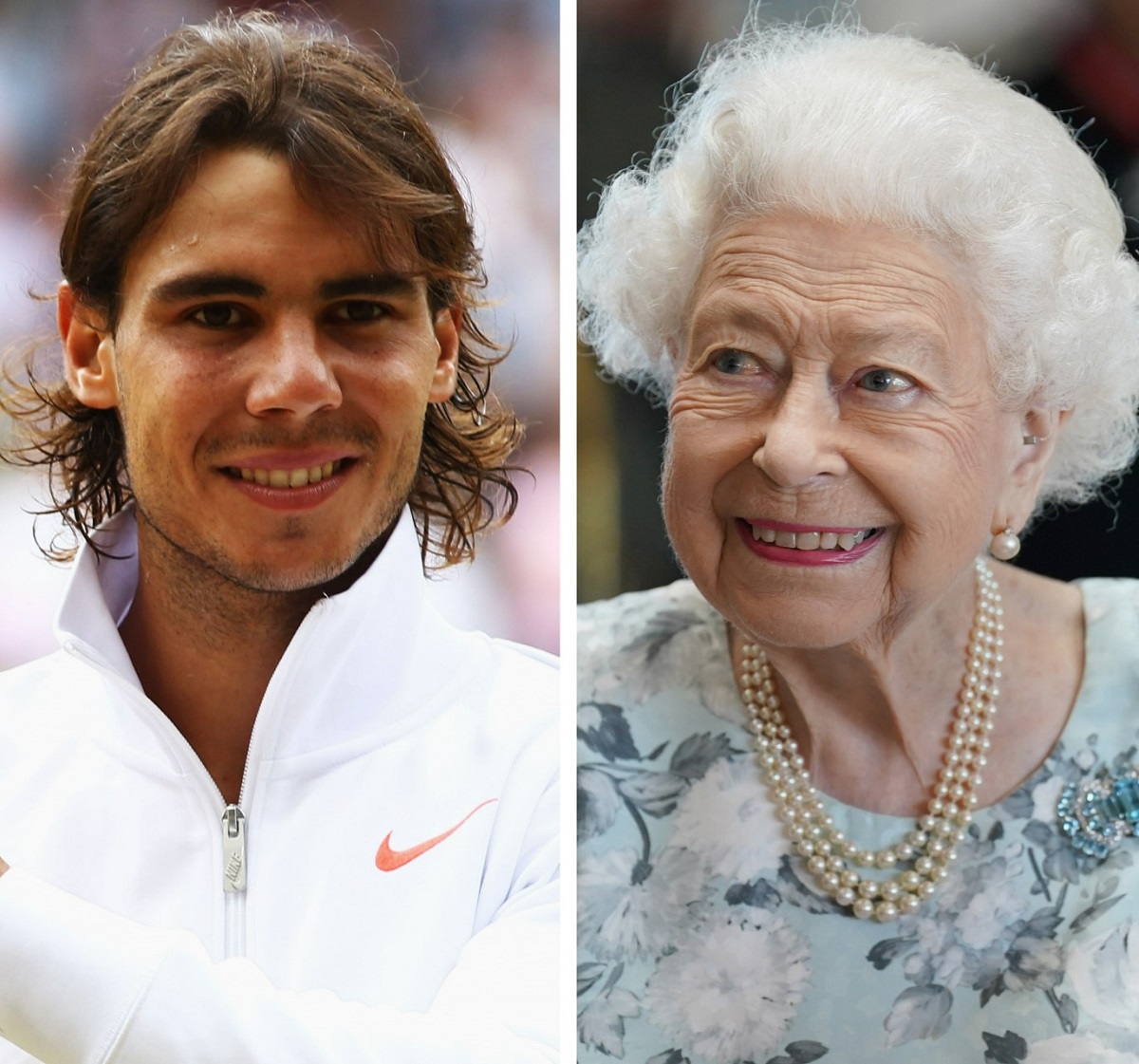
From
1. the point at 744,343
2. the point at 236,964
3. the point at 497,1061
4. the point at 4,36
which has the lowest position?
the point at 497,1061

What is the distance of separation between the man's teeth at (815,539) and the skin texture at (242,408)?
17.7 inches

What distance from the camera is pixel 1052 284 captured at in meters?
1.51

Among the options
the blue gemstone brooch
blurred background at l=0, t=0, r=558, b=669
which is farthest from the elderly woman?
blurred background at l=0, t=0, r=558, b=669

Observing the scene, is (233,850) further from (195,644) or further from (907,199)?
(907,199)

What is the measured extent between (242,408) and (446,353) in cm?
25

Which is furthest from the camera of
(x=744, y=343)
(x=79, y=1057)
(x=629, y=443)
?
(x=629, y=443)

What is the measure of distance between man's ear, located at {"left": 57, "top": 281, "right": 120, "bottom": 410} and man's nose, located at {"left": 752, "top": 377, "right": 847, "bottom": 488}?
753 millimetres

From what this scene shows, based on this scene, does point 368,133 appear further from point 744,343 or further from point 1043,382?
point 1043,382

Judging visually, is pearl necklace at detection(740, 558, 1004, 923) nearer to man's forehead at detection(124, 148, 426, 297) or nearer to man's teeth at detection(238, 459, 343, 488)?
man's teeth at detection(238, 459, 343, 488)

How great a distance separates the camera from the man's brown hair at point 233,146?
146 cm

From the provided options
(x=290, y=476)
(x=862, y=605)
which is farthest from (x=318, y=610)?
(x=862, y=605)

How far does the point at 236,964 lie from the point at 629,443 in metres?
0.79

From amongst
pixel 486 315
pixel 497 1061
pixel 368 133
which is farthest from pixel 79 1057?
pixel 368 133

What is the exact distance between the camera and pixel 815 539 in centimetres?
154
